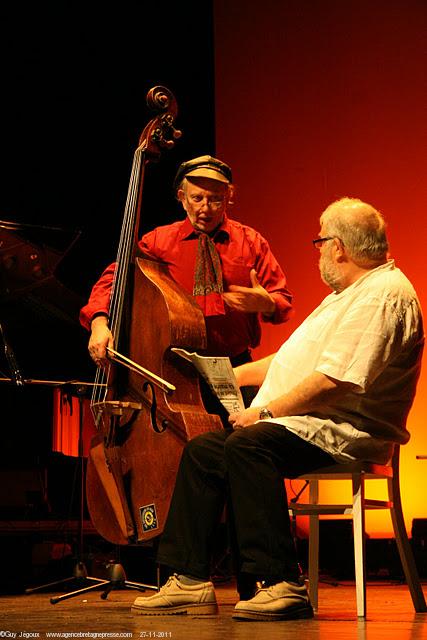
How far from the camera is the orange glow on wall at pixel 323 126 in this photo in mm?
5426

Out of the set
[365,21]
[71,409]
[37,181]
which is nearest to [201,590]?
[71,409]

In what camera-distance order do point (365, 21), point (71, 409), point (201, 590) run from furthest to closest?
point (365, 21) < point (71, 409) < point (201, 590)

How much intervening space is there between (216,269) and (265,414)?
791mm

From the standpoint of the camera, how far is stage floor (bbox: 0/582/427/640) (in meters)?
2.06

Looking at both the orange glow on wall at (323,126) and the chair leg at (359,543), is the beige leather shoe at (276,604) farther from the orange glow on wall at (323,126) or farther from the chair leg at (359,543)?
the orange glow on wall at (323,126)

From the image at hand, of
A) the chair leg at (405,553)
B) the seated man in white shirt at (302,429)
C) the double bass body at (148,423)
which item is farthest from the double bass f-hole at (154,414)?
the chair leg at (405,553)

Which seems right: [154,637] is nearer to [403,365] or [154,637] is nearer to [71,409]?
[403,365]

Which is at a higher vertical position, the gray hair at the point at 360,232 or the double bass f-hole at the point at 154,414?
the gray hair at the point at 360,232

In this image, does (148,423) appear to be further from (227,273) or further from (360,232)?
(360,232)

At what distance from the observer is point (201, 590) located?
2633 millimetres

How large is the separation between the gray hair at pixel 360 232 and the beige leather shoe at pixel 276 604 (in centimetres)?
97

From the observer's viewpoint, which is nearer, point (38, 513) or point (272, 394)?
point (272, 394)

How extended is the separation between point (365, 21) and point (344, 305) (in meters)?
3.32

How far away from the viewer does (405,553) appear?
9.54 feet
